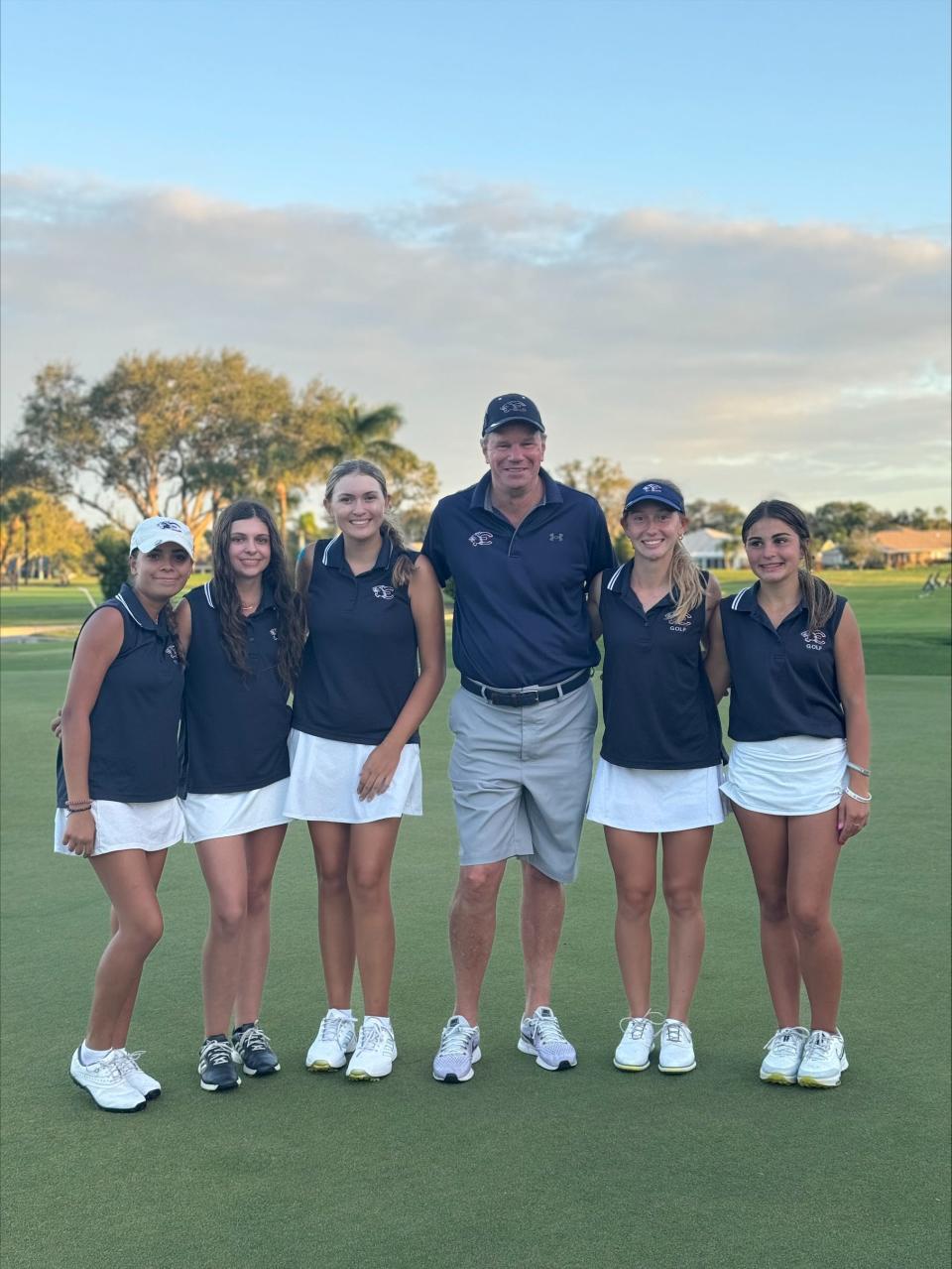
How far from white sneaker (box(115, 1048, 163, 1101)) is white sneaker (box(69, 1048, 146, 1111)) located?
13 millimetres

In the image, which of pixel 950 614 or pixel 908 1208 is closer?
pixel 908 1208

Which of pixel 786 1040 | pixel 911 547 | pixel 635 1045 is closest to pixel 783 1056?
pixel 786 1040

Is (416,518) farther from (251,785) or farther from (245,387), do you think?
(251,785)

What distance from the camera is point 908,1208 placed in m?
3.54

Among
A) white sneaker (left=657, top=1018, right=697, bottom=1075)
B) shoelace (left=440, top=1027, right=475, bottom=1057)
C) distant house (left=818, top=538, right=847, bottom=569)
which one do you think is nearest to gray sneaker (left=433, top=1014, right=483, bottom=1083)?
shoelace (left=440, top=1027, right=475, bottom=1057)

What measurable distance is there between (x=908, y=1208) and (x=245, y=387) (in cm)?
4614

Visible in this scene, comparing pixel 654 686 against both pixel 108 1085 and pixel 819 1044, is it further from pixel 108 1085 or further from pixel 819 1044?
pixel 108 1085

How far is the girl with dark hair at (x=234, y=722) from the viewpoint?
445 cm

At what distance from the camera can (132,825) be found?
4277 mm

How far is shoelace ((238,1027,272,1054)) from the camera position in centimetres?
448

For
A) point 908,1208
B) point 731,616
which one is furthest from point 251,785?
point 908,1208

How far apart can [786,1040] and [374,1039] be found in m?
1.41

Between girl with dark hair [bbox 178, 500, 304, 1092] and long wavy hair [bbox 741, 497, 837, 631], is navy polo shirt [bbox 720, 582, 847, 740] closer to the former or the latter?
long wavy hair [bbox 741, 497, 837, 631]

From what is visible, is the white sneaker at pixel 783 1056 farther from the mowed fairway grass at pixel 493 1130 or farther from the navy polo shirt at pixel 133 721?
the navy polo shirt at pixel 133 721
